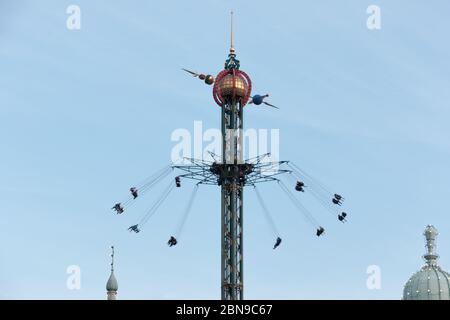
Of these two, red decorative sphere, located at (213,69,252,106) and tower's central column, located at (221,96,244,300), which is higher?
red decorative sphere, located at (213,69,252,106)

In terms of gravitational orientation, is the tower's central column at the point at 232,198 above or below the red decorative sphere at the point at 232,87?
below
